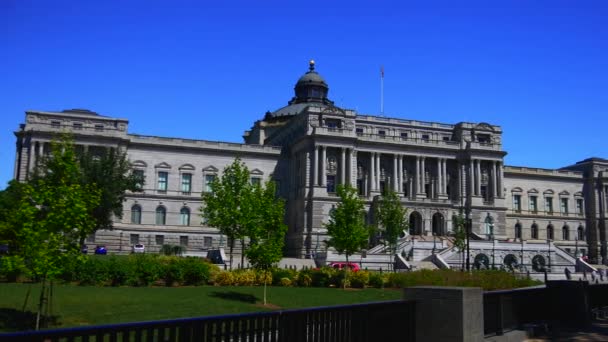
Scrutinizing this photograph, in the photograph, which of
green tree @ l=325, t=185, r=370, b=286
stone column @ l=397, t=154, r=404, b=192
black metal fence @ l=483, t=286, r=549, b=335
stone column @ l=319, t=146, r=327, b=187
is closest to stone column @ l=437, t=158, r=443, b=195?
stone column @ l=397, t=154, r=404, b=192

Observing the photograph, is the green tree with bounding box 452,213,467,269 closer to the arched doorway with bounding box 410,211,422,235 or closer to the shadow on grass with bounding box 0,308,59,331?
the arched doorway with bounding box 410,211,422,235

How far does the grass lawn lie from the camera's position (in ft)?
64.8

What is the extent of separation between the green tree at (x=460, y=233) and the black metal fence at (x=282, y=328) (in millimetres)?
51889

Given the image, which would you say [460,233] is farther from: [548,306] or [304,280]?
[548,306]

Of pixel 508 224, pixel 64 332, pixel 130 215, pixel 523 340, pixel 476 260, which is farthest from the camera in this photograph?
pixel 508 224

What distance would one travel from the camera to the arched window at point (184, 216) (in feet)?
248

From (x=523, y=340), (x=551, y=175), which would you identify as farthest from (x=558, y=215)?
(x=523, y=340)

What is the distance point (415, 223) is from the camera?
78.2 m

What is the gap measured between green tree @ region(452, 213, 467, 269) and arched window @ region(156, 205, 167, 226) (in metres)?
36.7

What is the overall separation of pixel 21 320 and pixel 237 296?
36.9 feet

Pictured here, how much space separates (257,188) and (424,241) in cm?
3417

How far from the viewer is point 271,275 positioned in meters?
35.7

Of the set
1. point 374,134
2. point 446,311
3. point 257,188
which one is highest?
point 374,134

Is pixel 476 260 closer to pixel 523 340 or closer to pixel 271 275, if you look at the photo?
pixel 271 275
